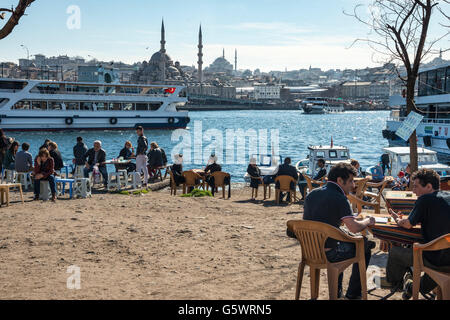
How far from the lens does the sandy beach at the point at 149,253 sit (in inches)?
199

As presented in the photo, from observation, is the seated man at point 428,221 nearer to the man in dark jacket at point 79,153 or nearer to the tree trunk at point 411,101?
the tree trunk at point 411,101

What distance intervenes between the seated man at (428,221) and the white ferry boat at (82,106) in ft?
154

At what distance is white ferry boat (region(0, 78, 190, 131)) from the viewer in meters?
46.9

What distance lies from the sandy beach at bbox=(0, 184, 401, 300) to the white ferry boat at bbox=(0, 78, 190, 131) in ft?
132

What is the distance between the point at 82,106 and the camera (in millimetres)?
51062

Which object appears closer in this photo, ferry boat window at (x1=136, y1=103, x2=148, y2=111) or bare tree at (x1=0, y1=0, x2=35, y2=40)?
bare tree at (x1=0, y1=0, x2=35, y2=40)

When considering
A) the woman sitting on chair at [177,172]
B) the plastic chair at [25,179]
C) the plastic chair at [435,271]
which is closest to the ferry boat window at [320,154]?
the woman sitting on chair at [177,172]

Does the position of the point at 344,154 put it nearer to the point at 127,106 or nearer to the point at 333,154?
the point at 333,154

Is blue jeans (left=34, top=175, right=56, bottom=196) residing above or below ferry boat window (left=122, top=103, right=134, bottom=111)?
below

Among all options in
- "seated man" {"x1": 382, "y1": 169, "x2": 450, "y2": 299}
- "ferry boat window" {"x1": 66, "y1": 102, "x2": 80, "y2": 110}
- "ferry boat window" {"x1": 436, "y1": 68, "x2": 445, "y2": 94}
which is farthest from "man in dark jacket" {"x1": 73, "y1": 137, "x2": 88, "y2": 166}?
"ferry boat window" {"x1": 66, "y1": 102, "x2": 80, "y2": 110}

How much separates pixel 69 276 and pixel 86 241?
1603 millimetres

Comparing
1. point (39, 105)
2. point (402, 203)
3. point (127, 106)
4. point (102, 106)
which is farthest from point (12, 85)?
point (402, 203)

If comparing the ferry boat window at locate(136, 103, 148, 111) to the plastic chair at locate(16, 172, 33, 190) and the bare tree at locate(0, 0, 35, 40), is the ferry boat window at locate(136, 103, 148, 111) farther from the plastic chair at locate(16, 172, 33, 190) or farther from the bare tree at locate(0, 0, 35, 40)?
the bare tree at locate(0, 0, 35, 40)

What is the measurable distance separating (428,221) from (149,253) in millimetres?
3528
